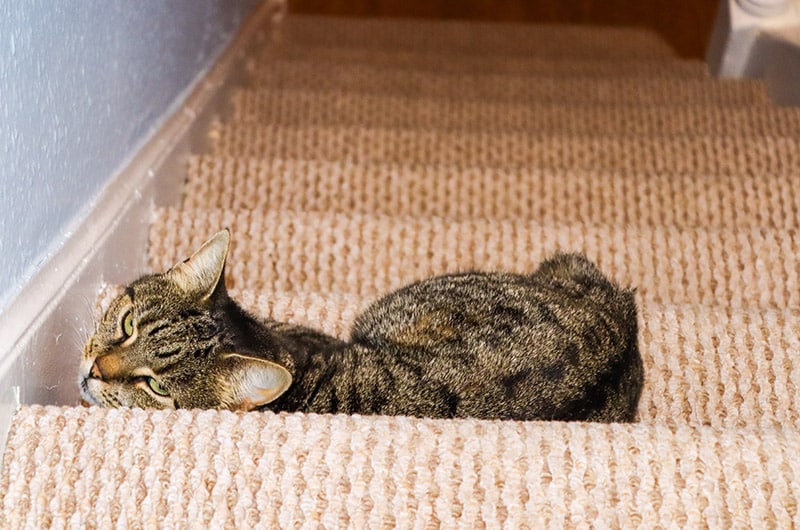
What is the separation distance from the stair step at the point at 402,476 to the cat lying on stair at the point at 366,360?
0.18 m

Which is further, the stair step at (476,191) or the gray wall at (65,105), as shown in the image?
the stair step at (476,191)

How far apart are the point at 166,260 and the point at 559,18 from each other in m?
2.82

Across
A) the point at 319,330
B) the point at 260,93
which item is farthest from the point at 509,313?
the point at 260,93

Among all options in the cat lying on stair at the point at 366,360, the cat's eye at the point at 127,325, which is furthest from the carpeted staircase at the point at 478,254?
the cat's eye at the point at 127,325

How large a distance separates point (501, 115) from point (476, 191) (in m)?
0.59

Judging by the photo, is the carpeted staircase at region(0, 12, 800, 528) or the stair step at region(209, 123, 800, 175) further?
the stair step at region(209, 123, 800, 175)

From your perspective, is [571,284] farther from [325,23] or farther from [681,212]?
[325,23]

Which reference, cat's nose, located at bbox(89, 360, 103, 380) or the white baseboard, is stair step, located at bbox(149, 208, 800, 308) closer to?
the white baseboard

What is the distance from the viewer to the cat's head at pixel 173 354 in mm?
1178

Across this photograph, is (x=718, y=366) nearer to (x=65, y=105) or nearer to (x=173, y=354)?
(x=173, y=354)

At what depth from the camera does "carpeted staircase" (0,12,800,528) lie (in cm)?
92

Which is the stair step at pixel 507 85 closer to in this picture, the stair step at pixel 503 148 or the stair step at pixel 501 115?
the stair step at pixel 501 115

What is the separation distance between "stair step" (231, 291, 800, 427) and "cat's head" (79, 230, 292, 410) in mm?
602

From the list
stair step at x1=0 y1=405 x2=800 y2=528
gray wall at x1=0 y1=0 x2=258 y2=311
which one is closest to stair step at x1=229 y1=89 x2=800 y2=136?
gray wall at x1=0 y1=0 x2=258 y2=311
